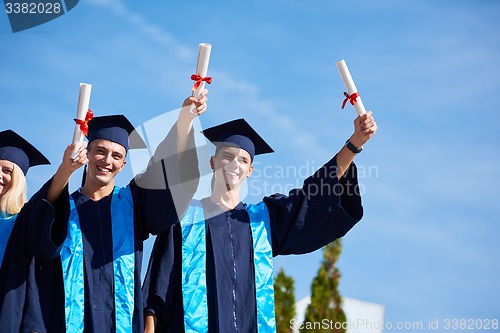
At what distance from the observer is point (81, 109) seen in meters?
5.14

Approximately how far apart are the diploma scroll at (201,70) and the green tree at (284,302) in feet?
29.5

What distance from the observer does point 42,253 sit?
544 cm

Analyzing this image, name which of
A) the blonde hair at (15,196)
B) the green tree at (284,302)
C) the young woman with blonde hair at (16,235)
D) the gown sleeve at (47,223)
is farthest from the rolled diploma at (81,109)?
the green tree at (284,302)

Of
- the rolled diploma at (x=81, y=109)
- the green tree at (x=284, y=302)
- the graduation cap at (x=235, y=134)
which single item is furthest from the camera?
the green tree at (x=284, y=302)

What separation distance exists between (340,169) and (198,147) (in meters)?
0.99

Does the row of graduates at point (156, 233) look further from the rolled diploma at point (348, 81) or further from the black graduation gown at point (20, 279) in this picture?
the rolled diploma at point (348, 81)

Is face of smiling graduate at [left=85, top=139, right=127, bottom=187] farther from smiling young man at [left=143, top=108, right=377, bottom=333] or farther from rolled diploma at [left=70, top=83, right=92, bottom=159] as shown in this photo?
rolled diploma at [left=70, top=83, right=92, bottom=159]

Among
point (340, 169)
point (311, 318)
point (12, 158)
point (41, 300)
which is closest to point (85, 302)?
point (41, 300)

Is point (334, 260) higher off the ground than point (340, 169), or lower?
higher

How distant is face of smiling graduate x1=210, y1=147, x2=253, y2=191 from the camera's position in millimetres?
6074

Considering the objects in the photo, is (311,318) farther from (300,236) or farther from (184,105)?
(184,105)

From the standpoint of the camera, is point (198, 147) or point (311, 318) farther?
point (311, 318)

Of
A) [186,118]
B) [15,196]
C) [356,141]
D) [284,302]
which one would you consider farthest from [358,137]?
[284,302]

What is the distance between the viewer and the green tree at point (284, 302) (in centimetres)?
1412
